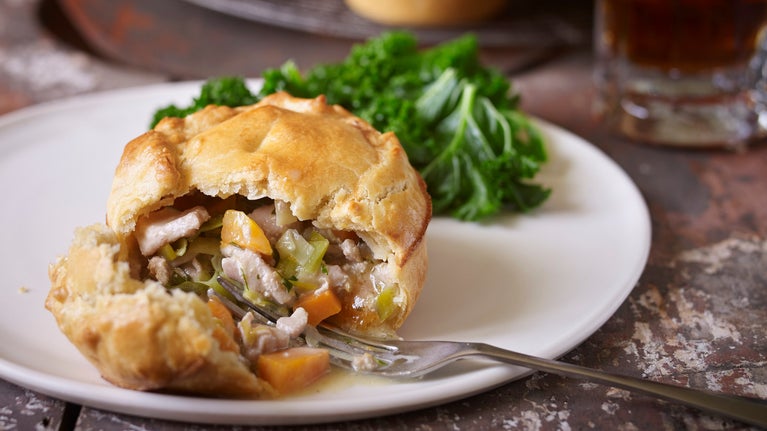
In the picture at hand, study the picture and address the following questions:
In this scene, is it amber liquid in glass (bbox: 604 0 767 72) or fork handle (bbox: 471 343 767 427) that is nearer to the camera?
fork handle (bbox: 471 343 767 427)

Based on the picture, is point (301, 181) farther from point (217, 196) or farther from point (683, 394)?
point (683, 394)

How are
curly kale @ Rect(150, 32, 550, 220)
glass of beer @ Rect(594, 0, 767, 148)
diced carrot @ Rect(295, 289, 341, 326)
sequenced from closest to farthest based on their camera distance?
diced carrot @ Rect(295, 289, 341, 326) < curly kale @ Rect(150, 32, 550, 220) < glass of beer @ Rect(594, 0, 767, 148)

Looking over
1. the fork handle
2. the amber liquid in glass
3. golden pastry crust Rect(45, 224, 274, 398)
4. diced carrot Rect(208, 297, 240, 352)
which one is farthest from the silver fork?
the amber liquid in glass

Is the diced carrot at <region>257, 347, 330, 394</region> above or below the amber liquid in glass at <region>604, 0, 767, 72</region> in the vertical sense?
above

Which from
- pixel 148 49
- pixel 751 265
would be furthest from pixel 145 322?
pixel 148 49

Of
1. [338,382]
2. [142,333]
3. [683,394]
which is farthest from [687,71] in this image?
[142,333]

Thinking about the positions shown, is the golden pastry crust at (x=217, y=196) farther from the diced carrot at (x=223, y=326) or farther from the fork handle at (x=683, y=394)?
the fork handle at (x=683, y=394)

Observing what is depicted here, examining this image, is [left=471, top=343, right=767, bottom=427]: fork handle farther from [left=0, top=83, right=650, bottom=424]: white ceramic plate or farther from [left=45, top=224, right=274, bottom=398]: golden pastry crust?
[left=45, top=224, right=274, bottom=398]: golden pastry crust
